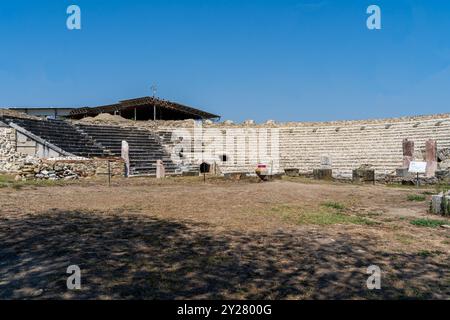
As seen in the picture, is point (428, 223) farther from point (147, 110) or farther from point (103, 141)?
point (147, 110)

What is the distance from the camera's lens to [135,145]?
86.7ft

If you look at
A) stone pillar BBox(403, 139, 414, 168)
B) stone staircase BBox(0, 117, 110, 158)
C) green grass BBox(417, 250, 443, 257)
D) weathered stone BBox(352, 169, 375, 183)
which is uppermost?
stone staircase BBox(0, 117, 110, 158)

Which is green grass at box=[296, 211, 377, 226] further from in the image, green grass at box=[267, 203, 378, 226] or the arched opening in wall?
the arched opening in wall

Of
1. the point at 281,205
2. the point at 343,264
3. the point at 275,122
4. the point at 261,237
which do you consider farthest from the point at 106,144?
the point at 343,264

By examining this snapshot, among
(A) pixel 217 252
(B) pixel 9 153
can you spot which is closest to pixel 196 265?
(A) pixel 217 252

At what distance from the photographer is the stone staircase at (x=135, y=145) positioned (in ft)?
77.0

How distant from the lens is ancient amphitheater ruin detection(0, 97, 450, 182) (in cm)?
2019

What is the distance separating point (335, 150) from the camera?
29.7 metres

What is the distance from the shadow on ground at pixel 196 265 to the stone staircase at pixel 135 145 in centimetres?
→ 1665

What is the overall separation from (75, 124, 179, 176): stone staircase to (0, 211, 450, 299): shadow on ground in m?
16.7

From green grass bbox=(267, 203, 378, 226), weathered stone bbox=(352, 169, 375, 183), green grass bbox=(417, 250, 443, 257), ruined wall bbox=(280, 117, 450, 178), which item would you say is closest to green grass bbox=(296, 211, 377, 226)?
green grass bbox=(267, 203, 378, 226)

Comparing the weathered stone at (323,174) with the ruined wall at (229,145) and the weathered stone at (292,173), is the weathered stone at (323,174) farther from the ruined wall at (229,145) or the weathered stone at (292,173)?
the ruined wall at (229,145)
